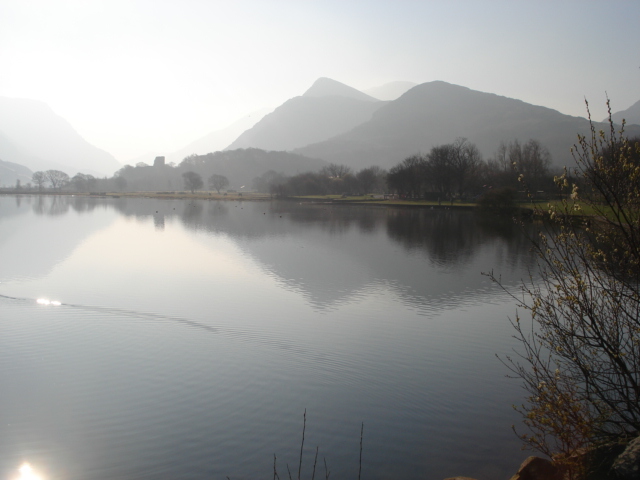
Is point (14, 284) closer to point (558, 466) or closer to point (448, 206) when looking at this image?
point (558, 466)

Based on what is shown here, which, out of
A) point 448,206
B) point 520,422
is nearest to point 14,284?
point 520,422

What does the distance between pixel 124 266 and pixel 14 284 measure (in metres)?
5.38

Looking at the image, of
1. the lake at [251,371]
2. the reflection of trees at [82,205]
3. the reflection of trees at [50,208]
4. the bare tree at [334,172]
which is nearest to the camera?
the lake at [251,371]

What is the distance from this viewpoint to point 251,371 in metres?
10.2

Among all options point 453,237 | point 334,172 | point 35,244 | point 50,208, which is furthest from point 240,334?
point 334,172

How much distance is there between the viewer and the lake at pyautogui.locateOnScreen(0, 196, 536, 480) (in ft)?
23.5

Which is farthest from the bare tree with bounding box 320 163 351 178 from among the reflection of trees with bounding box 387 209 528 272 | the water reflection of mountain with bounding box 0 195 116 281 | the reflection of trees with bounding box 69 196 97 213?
the water reflection of mountain with bounding box 0 195 116 281

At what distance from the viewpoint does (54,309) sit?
1461 cm

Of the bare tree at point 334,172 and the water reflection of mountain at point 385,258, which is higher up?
the bare tree at point 334,172

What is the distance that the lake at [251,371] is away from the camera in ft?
23.5

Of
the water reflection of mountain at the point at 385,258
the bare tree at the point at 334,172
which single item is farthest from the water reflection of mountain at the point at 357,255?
the bare tree at the point at 334,172

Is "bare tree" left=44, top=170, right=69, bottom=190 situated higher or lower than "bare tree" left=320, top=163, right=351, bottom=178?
lower

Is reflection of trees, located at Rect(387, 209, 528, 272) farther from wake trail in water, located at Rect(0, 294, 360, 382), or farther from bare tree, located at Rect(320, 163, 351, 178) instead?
bare tree, located at Rect(320, 163, 351, 178)

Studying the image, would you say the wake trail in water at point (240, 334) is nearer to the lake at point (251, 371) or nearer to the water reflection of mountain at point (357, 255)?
the lake at point (251, 371)
